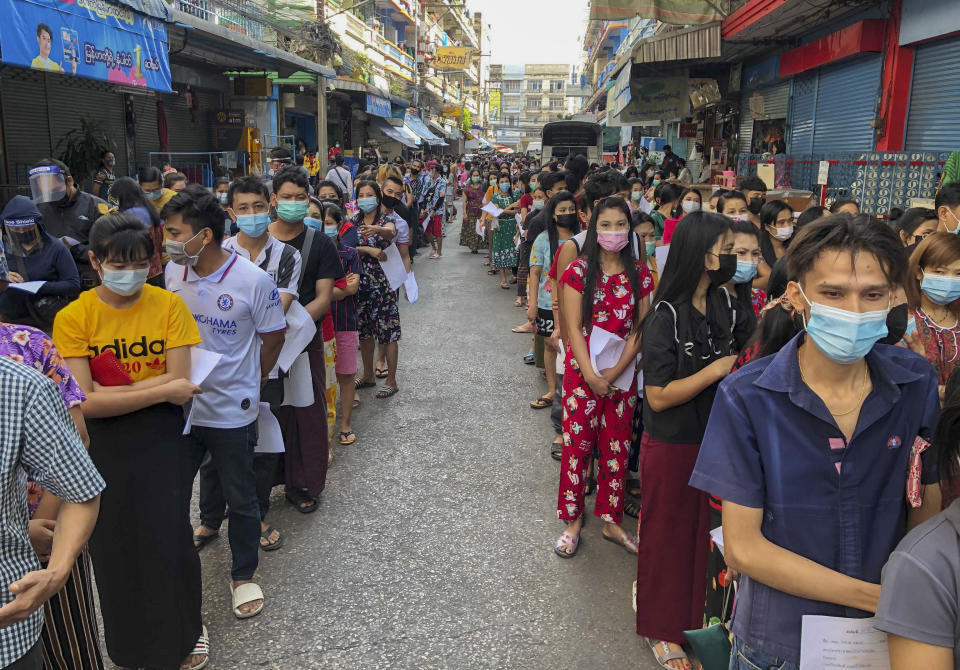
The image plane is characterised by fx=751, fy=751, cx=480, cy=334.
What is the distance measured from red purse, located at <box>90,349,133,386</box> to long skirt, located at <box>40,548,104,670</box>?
0.62 m

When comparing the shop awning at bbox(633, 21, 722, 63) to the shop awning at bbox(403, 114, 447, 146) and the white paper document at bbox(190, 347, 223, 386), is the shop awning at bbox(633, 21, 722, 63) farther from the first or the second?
the shop awning at bbox(403, 114, 447, 146)

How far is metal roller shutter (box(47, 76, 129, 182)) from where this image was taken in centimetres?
1166

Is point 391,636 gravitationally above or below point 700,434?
below

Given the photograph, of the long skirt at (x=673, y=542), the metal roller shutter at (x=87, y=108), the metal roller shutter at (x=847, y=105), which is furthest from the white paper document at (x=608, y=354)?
the metal roller shutter at (x=87, y=108)

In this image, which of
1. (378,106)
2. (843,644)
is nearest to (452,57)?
(378,106)

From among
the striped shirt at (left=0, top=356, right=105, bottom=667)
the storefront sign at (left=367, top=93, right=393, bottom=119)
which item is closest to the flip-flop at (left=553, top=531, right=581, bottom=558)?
the striped shirt at (left=0, top=356, right=105, bottom=667)

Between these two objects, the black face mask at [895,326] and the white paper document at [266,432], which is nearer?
the black face mask at [895,326]

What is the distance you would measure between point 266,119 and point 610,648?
16508mm

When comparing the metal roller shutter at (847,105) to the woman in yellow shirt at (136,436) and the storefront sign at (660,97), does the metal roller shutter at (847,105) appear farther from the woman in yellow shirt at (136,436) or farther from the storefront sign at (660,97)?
the woman in yellow shirt at (136,436)

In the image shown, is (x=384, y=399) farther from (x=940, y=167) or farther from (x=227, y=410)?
(x=940, y=167)

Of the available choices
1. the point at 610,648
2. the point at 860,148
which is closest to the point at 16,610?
the point at 610,648

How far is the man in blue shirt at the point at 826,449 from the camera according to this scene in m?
1.68

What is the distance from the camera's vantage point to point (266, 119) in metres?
17.5

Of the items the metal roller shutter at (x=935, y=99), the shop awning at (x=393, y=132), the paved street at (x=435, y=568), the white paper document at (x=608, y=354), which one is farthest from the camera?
the shop awning at (x=393, y=132)
